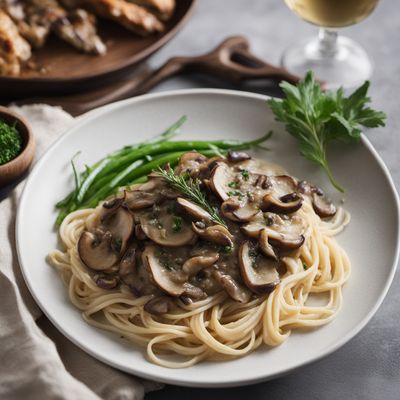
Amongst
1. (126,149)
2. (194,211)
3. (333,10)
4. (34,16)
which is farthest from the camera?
(34,16)

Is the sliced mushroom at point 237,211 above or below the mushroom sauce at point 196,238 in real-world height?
above

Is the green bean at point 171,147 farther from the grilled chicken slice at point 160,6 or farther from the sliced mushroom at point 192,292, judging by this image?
the grilled chicken slice at point 160,6

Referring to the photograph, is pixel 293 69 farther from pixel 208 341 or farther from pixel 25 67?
pixel 208 341

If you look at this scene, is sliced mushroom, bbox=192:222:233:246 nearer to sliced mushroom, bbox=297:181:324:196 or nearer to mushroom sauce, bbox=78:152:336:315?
mushroom sauce, bbox=78:152:336:315

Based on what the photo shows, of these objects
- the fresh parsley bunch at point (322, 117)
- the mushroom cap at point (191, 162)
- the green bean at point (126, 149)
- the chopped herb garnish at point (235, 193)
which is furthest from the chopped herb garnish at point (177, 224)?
the fresh parsley bunch at point (322, 117)

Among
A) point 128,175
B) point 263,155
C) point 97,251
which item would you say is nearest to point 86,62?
point 128,175

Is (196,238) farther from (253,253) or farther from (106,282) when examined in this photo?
(106,282)

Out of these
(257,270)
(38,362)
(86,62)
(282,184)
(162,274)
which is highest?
(282,184)

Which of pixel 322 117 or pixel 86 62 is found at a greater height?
pixel 322 117
